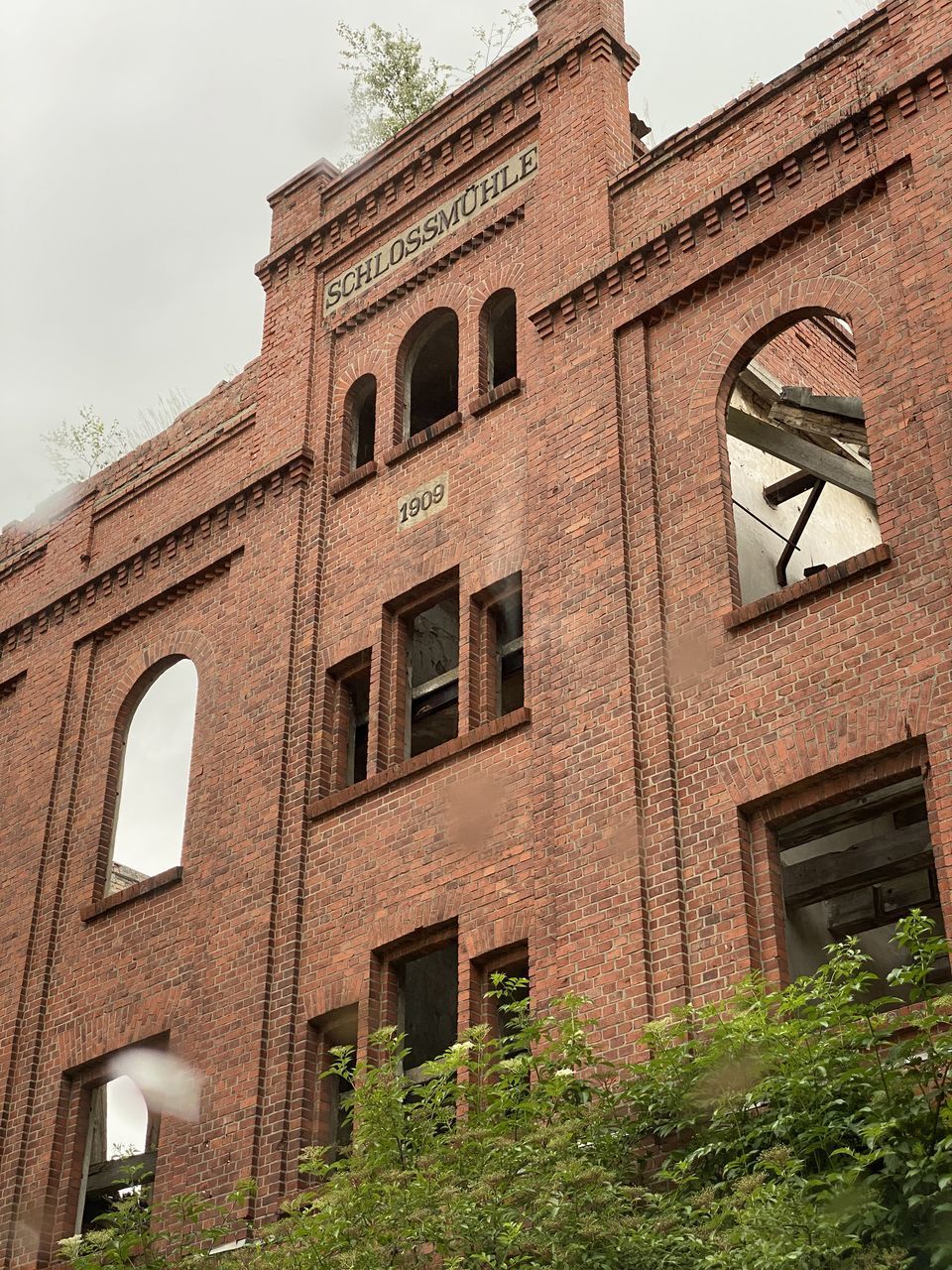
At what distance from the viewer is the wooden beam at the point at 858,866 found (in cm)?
1305

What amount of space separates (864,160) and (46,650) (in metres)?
10.8

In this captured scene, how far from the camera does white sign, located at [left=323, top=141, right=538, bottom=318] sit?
17781 mm

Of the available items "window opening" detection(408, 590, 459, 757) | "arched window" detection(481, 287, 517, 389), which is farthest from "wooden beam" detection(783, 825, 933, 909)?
"arched window" detection(481, 287, 517, 389)

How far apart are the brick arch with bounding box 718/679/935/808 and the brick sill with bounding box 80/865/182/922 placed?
631 centimetres

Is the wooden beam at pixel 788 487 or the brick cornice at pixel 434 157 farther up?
the brick cornice at pixel 434 157

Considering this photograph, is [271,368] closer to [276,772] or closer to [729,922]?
[276,772]

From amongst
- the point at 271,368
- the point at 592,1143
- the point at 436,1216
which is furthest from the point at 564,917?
the point at 271,368

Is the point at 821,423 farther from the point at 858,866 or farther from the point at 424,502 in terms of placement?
the point at 858,866

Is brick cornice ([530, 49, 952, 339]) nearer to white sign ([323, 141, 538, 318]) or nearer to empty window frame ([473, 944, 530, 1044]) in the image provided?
white sign ([323, 141, 538, 318])

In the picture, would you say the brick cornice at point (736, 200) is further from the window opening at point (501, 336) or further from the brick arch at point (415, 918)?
the brick arch at point (415, 918)

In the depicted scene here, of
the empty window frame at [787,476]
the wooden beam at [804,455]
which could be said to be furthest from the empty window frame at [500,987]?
the wooden beam at [804,455]

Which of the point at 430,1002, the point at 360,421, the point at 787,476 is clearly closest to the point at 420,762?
the point at 430,1002

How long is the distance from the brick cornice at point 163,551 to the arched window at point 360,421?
1.57 feet

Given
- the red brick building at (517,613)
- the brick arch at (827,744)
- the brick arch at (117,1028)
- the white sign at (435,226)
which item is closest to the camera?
the brick arch at (827,744)
